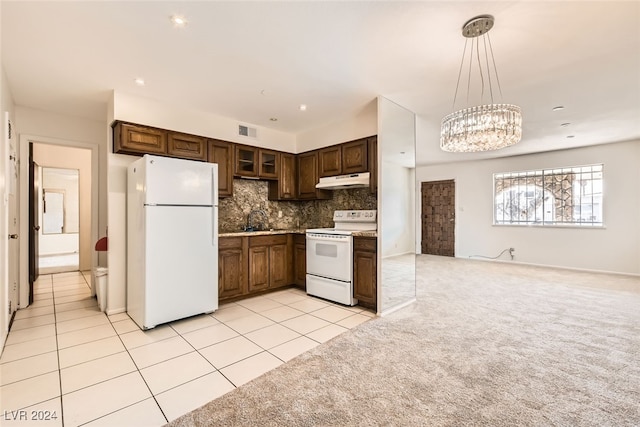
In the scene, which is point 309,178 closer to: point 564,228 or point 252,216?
point 252,216

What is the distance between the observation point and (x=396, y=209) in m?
3.59

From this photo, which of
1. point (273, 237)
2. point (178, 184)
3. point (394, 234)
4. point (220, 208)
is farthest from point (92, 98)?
point (394, 234)

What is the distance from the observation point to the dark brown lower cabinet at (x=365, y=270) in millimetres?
3395

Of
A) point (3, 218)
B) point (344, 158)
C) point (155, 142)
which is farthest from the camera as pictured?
point (344, 158)

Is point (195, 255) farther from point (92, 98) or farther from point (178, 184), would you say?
point (92, 98)

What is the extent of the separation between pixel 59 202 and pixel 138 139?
23.1 feet

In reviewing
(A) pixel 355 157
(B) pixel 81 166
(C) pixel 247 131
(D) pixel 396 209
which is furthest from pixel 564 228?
(B) pixel 81 166

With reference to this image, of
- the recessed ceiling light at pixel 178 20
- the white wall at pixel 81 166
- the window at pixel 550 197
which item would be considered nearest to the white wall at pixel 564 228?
the window at pixel 550 197

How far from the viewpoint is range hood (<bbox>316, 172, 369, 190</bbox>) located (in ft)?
12.4

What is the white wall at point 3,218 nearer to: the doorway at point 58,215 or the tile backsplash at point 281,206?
the tile backsplash at point 281,206

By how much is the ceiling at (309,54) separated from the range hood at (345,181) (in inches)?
34.3

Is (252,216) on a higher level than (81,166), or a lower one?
lower

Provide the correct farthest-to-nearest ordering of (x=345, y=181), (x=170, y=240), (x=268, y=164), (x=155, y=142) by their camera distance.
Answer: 1. (x=268, y=164)
2. (x=345, y=181)
3. (x=155, y=142)
4. (x=170, y=240)

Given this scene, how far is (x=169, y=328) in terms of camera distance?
293 centimetres
